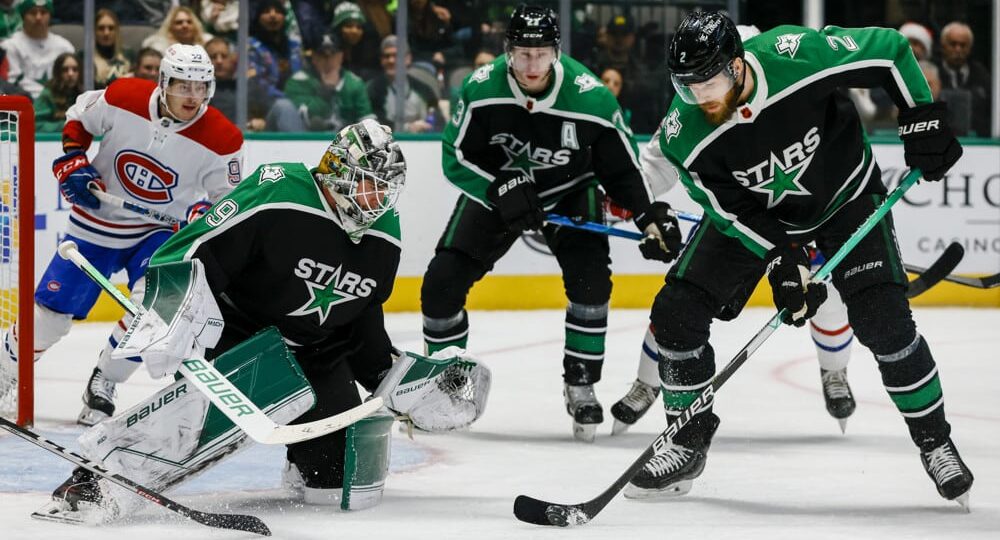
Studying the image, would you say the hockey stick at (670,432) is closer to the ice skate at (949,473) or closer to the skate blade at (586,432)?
the ice skate at (949,473)

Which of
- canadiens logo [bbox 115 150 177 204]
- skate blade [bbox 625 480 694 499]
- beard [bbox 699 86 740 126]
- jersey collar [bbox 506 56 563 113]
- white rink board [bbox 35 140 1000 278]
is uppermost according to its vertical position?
beard [bbox 699 86 740 126]

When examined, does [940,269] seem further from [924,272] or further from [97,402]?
[97,402]

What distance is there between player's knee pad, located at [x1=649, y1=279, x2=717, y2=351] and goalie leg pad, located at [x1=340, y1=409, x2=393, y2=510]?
Answer: 0.60 m

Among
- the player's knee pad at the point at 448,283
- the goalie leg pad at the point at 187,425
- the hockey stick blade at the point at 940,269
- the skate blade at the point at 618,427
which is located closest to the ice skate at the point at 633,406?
the skate blade at the point at 618,427

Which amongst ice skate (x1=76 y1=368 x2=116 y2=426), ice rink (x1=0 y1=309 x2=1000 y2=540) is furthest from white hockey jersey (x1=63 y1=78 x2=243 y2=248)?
ice rink (x1=0 y1=309 x2=1000 y2=540)

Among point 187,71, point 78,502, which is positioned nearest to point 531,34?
point 187,71

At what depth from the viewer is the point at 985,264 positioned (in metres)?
6.56

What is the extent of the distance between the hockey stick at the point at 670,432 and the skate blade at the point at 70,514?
30.4 inches

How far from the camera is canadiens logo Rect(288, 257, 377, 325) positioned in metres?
2.87

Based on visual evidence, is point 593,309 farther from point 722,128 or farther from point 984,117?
point 984,117

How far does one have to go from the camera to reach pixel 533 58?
375cm

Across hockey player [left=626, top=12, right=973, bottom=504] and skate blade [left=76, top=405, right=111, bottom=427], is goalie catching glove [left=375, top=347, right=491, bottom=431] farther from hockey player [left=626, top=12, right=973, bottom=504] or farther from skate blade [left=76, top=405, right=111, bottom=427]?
skate blade [left=76, top=405, right=111, bottom=427]

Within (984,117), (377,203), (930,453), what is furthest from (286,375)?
(984,117)

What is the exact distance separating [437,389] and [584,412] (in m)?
0.90
